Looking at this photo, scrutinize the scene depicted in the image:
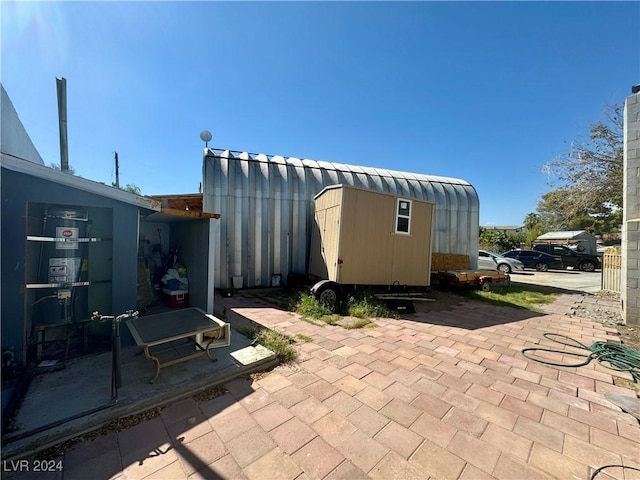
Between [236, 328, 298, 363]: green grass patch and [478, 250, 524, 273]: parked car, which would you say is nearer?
[236, 328, 298, 363]: green grass patch

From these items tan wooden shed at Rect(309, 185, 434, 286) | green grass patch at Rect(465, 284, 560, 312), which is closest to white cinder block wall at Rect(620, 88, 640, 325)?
green grass patch at Rect(465, 284, 560, 312)

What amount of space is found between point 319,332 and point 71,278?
3548 mm

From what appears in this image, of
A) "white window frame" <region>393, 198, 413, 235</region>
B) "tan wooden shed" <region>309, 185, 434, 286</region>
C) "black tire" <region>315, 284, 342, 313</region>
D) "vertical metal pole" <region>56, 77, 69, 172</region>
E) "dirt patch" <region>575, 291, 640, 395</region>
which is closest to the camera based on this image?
"dirt patch" <region>575, 291, 640, 395</region>

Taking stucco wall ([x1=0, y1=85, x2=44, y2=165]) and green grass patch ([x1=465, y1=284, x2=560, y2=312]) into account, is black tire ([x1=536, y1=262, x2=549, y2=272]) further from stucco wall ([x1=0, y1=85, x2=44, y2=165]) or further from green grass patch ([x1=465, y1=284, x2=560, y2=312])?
stucco wall ([x1=0, y1=85, x2=44, y2=165])

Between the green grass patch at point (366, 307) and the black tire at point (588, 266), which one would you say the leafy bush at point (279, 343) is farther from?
the black tire at point (588, 266)

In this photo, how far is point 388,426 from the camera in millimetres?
2285

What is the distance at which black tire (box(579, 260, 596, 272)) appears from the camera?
57.8 feet

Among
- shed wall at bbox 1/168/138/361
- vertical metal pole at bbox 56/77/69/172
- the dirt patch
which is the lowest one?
the dirt patch

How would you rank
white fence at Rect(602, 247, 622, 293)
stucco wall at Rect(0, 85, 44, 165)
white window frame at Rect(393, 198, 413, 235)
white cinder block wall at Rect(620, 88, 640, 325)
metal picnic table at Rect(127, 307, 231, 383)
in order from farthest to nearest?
white fence at Rect(602, 247, 622, 293)
white window frame at Rect(393, 198, 413, 235)
white cinder block wall at Rect(620, 88, 640, 325)
stucco wall at Rect(0, 85, 44, 165)
metal picnic table at Rect(127, 307, 231, 383)

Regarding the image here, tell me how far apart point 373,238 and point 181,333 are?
4726 millimetres

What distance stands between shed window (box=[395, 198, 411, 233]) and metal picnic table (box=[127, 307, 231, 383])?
4.99m

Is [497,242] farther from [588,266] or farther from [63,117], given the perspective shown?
[63,117]

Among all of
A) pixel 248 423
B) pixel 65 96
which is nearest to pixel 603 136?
pixel 248 423

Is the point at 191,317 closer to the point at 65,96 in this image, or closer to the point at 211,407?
the point at 211,407
